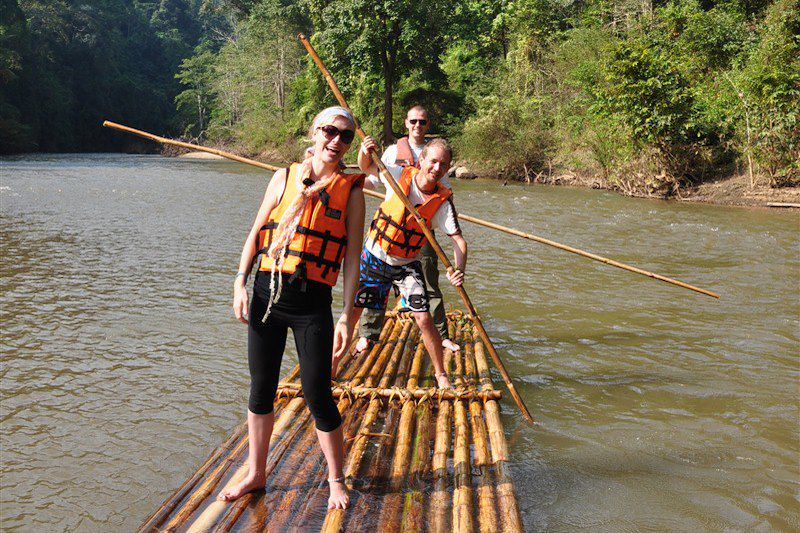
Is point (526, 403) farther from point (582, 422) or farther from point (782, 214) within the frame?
point (782, 214)

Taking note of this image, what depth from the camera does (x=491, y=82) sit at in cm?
3055

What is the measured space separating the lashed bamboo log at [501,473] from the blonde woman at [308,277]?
68 cm

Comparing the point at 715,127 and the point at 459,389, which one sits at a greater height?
the point at 715,127

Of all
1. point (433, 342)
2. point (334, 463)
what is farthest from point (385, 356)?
point (334, 463)

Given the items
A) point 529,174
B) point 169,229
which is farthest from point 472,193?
point 169,229

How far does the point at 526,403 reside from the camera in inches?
182

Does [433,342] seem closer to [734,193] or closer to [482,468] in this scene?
[482,468]

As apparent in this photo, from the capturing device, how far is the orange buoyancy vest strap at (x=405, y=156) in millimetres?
4656

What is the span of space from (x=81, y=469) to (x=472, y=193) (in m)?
18.0

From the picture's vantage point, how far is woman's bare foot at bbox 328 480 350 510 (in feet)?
9.09

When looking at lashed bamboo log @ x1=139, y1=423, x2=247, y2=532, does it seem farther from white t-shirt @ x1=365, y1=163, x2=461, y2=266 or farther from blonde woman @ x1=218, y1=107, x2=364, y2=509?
white t-shirt @ x1=365, y1=163, x2=461, y2=266

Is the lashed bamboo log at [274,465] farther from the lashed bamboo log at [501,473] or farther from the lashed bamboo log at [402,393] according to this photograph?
the lashed bamboo log at [501,473]

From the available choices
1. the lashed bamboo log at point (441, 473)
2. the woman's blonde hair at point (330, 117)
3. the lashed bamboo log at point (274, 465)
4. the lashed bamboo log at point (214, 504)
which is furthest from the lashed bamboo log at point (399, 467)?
the woman's blonde hair at point (330, 117)

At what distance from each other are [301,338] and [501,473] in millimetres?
1206
